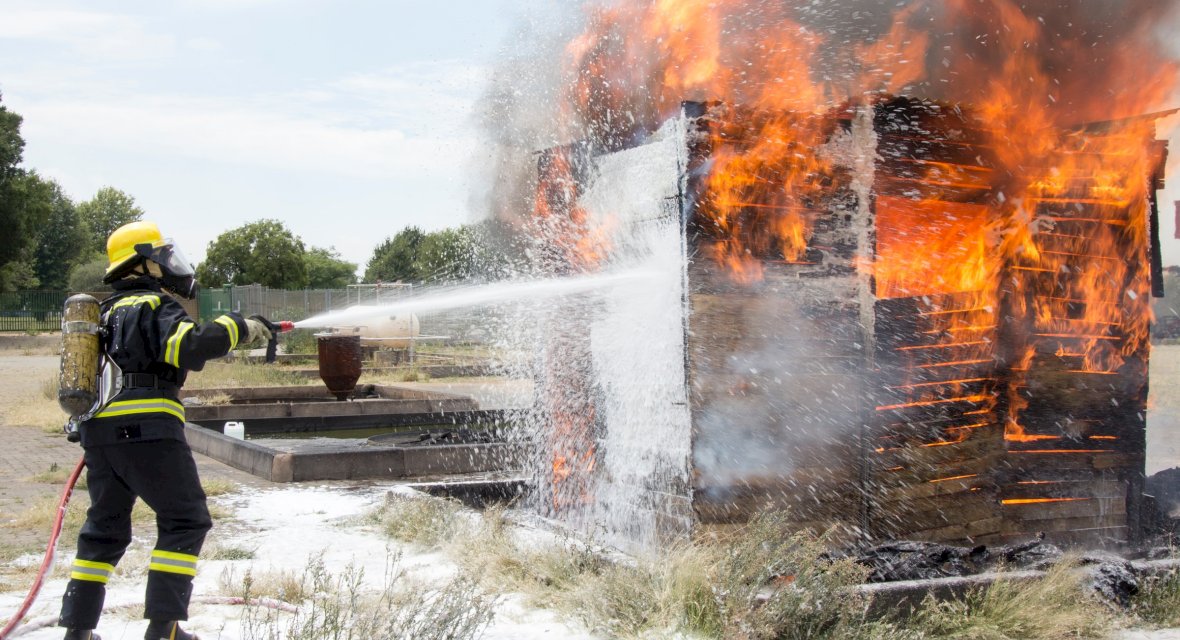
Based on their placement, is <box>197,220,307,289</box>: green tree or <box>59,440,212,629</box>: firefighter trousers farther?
<box>197,220,307,289</box>: green tree

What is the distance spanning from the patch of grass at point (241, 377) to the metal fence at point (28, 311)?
29791mm

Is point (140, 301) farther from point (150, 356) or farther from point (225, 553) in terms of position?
point (225, 553)

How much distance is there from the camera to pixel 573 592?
4781 millimetres

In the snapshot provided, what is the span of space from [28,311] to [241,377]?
33042 millimetres

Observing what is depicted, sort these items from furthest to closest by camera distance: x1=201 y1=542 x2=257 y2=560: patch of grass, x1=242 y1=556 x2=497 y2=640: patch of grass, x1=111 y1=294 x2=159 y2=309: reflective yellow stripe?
1. x1=201 y1=542 x2=257 y2=560: patch of grass
2. x1=111 y1=294 x2=159 y2=309: reflective yellow stripe
3. x1=242 y1=556 x2=497 y2=640: patch of grass

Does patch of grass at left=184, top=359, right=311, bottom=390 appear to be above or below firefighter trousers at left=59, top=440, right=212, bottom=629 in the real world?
below

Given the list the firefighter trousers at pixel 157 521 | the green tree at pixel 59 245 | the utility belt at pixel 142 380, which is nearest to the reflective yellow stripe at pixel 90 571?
the firefighter trousers at pixel 157 521

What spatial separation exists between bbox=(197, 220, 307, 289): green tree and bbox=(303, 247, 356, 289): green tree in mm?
29608

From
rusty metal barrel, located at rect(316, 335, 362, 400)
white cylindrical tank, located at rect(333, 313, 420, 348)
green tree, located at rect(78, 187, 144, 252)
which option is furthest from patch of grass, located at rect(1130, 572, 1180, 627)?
green tree, located at rect(78, 187, 144, 252)

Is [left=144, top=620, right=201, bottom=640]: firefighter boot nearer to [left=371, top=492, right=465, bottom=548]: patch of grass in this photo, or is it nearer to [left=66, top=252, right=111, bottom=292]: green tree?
[left=371, top=492, right=465, bottom=548]: patch of grass

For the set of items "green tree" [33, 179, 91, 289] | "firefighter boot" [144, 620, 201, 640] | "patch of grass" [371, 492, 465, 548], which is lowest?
"patch of grass" [371, 492, 465, 548]

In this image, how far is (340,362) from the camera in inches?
577

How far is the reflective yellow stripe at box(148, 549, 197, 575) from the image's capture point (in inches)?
162

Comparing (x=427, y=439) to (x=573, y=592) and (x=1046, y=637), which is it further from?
(x=1046, y=637)
